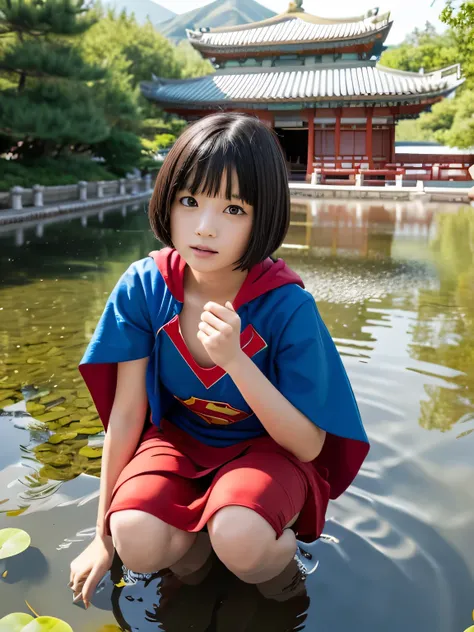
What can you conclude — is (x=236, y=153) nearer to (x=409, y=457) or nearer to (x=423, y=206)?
(x=409, y=457)

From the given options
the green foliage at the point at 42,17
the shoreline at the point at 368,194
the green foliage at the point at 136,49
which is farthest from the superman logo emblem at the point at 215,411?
the green foliage at the point at 136,49

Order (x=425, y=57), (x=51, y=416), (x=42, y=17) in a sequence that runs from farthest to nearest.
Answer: (x=425, y=57), (x=42, y=17), (x=51, y=416)

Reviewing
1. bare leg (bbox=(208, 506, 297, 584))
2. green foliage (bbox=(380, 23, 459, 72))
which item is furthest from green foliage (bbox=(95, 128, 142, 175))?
green foliage (bbox=(380, 23, 459, 72))

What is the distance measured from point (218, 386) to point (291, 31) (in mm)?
28839

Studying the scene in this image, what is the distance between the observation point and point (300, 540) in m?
1.89

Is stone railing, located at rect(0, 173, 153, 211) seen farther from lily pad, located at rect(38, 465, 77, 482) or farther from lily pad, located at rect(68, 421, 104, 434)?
lily pad, located at rect(38, 465, 77, 482)

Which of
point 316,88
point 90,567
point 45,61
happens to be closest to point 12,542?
point 90,567

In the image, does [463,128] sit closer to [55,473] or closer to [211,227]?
[55,473]

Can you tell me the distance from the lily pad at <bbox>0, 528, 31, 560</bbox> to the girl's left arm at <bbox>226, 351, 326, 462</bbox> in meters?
0.80

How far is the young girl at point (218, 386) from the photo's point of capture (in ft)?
4.89

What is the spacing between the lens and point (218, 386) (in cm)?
165

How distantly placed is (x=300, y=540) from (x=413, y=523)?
39 cm

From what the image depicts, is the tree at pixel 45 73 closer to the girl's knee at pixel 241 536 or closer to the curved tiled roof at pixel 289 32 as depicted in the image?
the girl's knee at pixel 241 536

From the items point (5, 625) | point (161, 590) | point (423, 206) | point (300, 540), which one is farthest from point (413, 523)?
point (423, 206)
